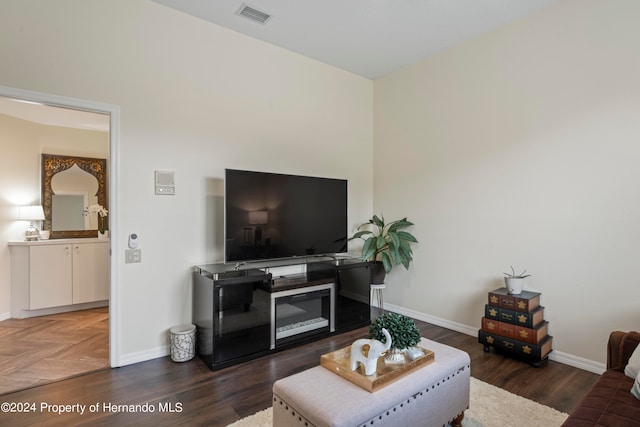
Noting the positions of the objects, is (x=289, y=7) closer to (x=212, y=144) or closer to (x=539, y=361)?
(x=212, y=144)

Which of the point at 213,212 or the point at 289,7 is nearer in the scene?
the point at 289,7

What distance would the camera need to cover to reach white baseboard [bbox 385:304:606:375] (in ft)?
8.77

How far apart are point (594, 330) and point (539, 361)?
1.64ft

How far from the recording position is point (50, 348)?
3.14 m

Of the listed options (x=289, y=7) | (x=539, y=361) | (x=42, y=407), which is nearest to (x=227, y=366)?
(x=42, y=407)

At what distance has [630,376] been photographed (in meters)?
1.65

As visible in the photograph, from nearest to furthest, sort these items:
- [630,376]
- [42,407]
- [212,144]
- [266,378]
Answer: [630,376]
[42,407]
[266,378]
[212,144]

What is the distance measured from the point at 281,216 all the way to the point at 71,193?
3403 millimetres

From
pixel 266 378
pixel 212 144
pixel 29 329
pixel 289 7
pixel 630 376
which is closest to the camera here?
pixel 630 376

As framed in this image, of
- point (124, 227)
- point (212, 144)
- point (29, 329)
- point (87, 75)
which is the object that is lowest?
point (29, 329)

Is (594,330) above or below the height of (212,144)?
below

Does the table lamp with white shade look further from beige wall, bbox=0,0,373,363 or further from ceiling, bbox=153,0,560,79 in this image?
ceiling, bbox=153,0,560,79

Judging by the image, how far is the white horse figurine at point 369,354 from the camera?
1.64 meters

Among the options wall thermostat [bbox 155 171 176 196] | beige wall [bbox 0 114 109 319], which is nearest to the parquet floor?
beige wall [bbox 0 114 109 319]
